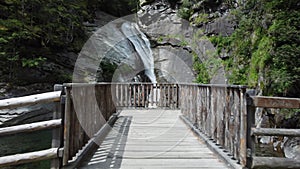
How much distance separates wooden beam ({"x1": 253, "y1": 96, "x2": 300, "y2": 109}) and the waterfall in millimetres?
10387

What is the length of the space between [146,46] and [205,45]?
360 cm

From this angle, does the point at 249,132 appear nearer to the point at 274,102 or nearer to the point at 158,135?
the point at 274,102

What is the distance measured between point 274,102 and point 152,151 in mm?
1711

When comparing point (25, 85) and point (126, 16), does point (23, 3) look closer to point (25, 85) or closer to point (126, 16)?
point (25, 85)

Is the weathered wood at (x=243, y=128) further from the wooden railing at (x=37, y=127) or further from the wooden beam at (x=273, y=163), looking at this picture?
the wooden railing at (x=37, y=127)

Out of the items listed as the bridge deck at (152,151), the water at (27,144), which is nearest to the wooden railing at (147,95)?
the water at (27,144)

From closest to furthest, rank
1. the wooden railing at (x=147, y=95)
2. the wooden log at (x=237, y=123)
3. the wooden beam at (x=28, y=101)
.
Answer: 1. the wooden beam at (x=28, y=101)
2. the wooden log at (x=237, y=123)
3. the wooden railing at (x=147, y=95)

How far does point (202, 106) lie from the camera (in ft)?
13.4

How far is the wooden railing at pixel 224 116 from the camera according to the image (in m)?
2.43

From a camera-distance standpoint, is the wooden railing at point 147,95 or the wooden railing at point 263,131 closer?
the wooden railing at point 263,131

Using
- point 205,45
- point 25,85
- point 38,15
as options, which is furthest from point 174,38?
point 25,85

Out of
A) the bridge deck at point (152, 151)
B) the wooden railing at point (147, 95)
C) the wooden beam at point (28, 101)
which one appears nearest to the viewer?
the wooden beam at point (28, 101)

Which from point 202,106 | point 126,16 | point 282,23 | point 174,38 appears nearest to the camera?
point 202,106

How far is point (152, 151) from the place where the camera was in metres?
3.36
